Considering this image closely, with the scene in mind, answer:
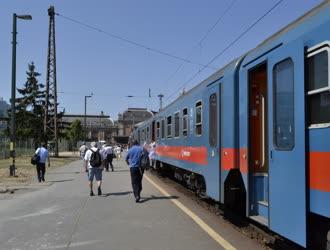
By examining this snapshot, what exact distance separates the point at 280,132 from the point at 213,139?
464cm

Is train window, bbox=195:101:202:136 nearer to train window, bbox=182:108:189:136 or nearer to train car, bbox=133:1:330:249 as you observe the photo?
train window, bbox=182:108:189:136

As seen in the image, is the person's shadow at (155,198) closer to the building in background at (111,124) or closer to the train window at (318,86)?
the train window at (318,86)

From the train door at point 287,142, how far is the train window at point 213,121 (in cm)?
391

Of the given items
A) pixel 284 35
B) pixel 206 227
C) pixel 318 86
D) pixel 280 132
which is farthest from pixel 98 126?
pixel 318 86

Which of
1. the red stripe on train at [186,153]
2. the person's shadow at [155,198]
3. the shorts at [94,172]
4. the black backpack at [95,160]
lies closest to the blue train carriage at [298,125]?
the red stripe on train at [186,153]

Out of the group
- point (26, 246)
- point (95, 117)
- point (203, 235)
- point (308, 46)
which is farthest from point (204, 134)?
point (95, 117)

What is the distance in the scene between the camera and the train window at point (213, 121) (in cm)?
1186

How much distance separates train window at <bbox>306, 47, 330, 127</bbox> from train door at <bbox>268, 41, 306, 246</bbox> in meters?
0.11

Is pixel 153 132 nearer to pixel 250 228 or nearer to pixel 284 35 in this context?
pixel 250 228

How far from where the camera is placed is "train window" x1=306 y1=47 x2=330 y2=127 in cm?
617

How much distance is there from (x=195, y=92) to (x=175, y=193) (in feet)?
14.2

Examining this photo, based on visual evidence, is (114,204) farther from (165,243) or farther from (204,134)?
(165,243)

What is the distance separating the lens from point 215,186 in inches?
456

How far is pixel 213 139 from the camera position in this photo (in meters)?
12.1
